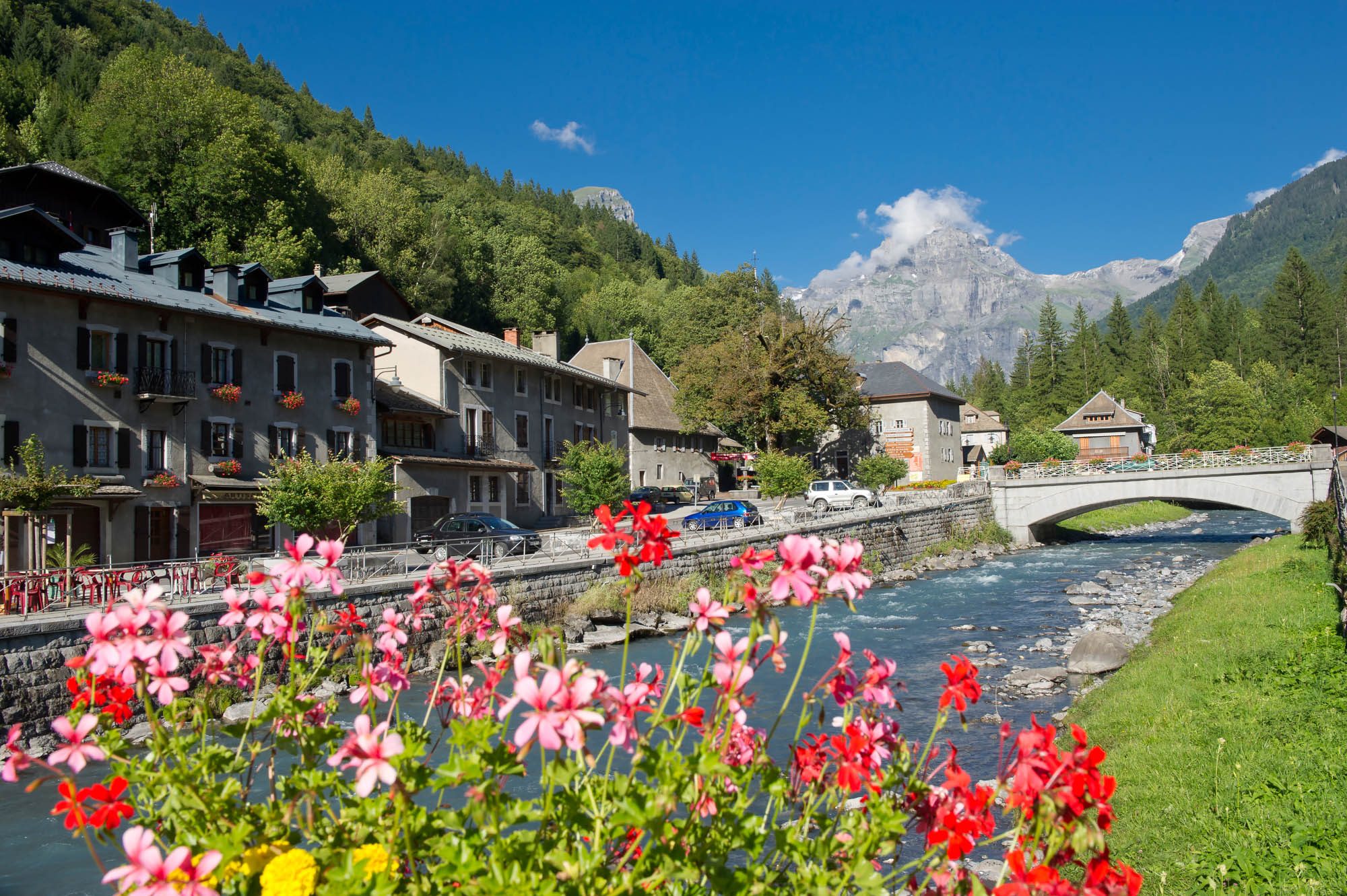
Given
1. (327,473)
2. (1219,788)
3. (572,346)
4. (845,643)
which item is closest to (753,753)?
(845,643)

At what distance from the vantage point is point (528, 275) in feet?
267

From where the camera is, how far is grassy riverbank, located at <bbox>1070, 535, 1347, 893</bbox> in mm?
8219

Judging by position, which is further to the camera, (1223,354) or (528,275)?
(1223,354)

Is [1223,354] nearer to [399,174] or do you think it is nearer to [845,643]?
[399,174]

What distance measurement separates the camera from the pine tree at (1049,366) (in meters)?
116

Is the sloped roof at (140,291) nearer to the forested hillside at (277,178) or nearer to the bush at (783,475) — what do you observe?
the forested hillside at (277,178)

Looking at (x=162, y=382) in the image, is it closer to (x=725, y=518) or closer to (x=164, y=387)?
(x=164, y=387)

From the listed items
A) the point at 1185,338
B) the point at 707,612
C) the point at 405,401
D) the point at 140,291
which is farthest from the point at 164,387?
the point at 1185,338

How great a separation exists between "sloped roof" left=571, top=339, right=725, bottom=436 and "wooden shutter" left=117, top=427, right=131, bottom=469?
33.7 m

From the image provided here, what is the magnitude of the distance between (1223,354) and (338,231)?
343 ft

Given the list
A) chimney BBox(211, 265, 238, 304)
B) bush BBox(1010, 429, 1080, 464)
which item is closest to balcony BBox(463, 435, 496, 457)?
chimney BBox(211, 265, 238, 304)

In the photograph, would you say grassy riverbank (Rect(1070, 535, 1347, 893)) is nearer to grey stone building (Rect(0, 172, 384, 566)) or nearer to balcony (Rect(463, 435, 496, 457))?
grey stone building (Rect(0, 172, 384, 566))

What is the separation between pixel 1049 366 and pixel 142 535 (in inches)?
4569

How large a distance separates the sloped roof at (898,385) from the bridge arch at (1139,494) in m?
17.8
